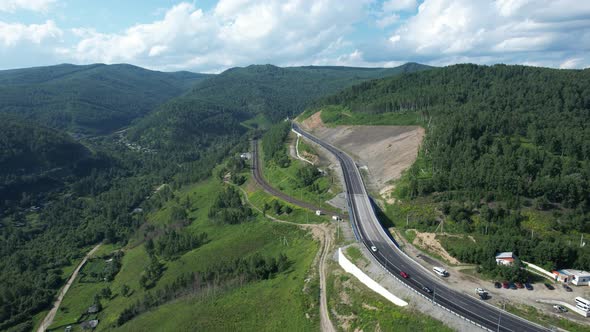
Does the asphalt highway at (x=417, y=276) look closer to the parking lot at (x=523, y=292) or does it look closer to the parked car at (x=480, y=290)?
the parked car at (x=480, y=290)

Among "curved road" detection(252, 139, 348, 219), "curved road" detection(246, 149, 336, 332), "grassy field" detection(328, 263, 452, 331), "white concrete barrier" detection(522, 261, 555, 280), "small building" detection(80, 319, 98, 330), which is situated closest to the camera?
"grassy field" detection(328, 263, 452, 331)

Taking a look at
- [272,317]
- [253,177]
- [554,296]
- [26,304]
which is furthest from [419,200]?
[26,304]

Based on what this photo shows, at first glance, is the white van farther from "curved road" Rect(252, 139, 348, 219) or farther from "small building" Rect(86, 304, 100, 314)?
"small building" Rect(86, 304, 100, 314)

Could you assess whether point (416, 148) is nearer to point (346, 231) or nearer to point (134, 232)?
point (346, 231)

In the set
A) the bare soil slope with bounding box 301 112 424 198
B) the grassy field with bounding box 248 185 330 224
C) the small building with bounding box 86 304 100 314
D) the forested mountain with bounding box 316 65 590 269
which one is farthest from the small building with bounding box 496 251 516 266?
the small building with bounding box 86 304 100 314

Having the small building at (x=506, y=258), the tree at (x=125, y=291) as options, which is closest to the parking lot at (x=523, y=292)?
the small building at (x=506, y=258)

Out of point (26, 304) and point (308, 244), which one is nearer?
point (308, 244)

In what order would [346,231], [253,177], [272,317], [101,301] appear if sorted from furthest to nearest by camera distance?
[253,177] < [101,301] < [346,231] < [272,317]
